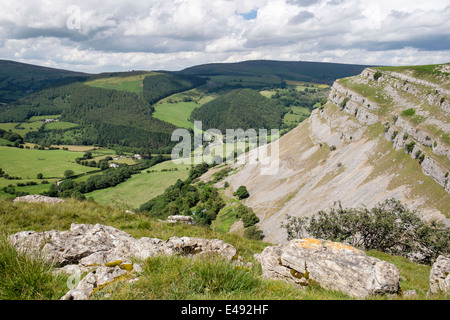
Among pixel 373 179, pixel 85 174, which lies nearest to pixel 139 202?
pixel 85 174

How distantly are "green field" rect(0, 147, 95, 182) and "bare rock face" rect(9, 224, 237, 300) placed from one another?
420 feet

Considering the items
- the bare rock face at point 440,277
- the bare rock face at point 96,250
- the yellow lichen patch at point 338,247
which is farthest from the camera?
the yellow lichen patch at point 338,247

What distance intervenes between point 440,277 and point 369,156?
67190 millimetres

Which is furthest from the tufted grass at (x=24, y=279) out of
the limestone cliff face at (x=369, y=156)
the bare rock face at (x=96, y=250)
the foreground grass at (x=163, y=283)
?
the limestone cliff face at (x=369, y=156)

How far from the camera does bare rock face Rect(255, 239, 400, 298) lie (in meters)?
8.02

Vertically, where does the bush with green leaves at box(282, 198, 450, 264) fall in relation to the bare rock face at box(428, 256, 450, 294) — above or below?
below

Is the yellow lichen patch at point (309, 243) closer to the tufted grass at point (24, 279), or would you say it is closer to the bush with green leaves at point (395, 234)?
the tufted grass at point (24, 279)

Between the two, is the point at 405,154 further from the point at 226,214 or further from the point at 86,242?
the point at 86,242

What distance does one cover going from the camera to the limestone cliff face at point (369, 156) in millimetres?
52344

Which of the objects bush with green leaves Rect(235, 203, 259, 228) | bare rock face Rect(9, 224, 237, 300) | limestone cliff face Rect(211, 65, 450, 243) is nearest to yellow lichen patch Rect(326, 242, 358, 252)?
bare rock face Rect(9, 224, 237, 300)

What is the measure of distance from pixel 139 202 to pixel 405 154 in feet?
314

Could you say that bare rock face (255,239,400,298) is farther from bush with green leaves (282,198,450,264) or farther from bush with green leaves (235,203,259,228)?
bush with green leaves (235,203,259,228)

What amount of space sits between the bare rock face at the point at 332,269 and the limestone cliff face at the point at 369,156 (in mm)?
45955
